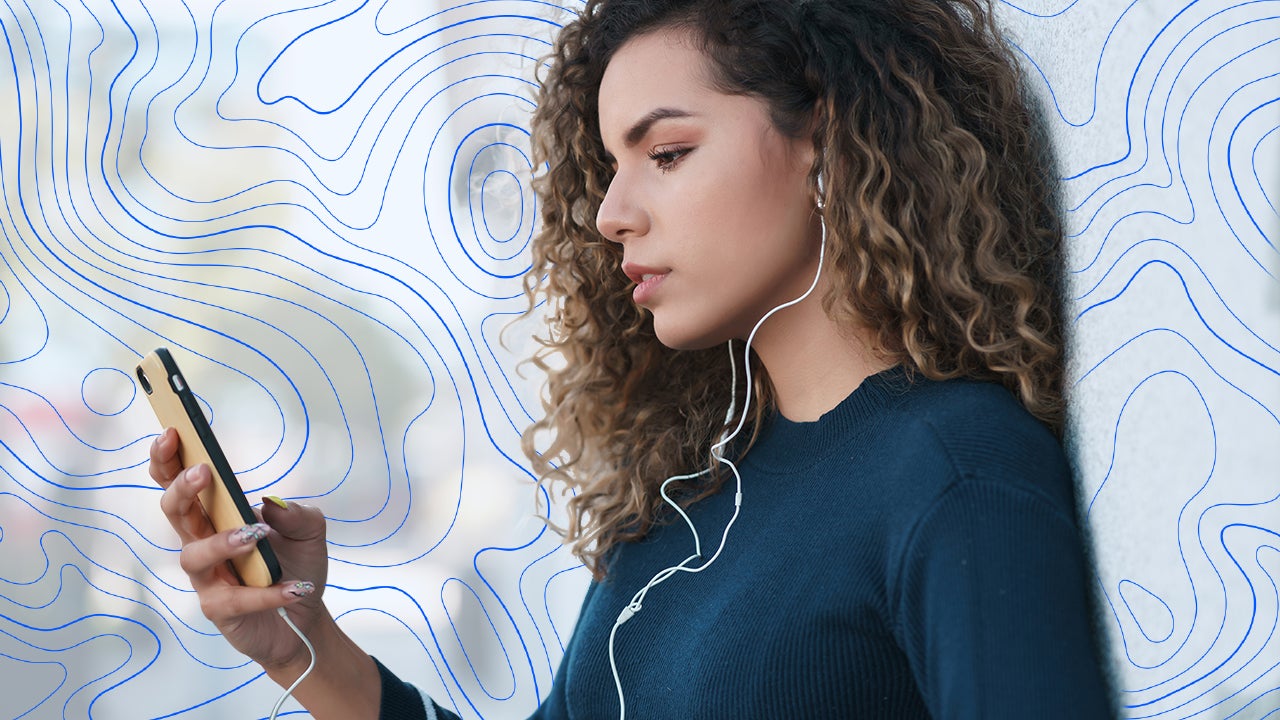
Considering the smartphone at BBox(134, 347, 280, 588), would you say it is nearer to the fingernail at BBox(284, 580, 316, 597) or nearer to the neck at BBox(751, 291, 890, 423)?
the fingernail at BBox(284, 580, 316, 597)

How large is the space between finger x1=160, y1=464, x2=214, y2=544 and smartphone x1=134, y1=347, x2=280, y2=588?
0.01 m

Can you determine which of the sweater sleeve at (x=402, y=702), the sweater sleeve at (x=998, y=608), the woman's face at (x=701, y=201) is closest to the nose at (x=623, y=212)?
the woman's face at (x=701, y=201)

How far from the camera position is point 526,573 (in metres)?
1.23

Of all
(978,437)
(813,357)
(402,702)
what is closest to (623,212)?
(813,357)

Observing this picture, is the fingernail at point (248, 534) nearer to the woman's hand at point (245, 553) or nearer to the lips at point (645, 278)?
the woman's hand at point (245, 553)

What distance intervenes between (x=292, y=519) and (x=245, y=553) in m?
0.09

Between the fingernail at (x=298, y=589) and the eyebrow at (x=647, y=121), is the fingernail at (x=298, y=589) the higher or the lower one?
the lower one

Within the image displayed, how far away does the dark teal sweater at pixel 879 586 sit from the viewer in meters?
0.63

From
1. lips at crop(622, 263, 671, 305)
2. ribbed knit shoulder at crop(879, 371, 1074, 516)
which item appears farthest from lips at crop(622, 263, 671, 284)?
ribbed knit shoulder at crop(879, 371, 1074, 516)

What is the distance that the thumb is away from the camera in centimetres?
100

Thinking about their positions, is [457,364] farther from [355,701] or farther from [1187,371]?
[1187,371]

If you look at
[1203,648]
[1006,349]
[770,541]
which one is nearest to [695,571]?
[770,541]

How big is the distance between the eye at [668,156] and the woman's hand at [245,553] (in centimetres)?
46

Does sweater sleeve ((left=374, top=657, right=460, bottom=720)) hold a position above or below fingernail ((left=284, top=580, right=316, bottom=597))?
below
